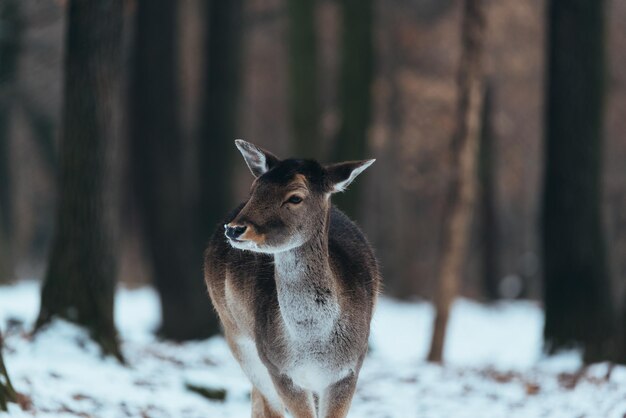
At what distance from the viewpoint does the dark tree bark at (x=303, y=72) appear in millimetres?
20297

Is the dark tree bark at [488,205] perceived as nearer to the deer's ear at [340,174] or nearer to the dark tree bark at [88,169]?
the dark tree bark at [88,169]

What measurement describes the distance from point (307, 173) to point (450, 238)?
30.6ft

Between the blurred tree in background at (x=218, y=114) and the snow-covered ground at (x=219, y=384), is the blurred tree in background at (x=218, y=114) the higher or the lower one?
the higher one

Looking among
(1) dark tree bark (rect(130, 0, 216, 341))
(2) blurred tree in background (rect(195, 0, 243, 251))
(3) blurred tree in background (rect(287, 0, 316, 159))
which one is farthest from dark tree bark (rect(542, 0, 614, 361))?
(2) blurred tree in background (rect(195, 0, 243, 251))

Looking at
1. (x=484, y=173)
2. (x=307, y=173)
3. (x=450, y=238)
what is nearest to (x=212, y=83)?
(x=450, y=238)

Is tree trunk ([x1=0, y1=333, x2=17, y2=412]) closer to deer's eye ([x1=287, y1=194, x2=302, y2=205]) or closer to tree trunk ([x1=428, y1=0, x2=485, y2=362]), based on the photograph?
deer's eye ([x1=287, y1=194, x2=302, y2=205])

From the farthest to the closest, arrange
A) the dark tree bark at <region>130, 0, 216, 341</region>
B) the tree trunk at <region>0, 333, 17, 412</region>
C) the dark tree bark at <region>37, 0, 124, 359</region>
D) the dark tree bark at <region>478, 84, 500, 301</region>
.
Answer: the dark tree bark at <region>478, 84, 500, 301</region>, the dark tree bark at <region>130, 0, 216, 341</region>, the dark tree bark at <region>37, 0, 124, 359</region>, the tree trunk at <region>0, 333, 17, 412</region>

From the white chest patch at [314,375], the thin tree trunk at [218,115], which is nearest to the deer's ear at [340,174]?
the white chest patch at [314,375]

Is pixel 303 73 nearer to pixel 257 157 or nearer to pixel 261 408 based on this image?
pixel 261 408

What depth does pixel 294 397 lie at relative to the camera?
8266 millimetres

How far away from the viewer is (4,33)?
24.1 m

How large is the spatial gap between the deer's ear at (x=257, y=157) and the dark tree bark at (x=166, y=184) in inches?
391

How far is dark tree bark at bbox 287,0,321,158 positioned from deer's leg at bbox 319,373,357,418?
11.9 metres

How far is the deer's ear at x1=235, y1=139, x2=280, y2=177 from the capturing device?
8195mm
